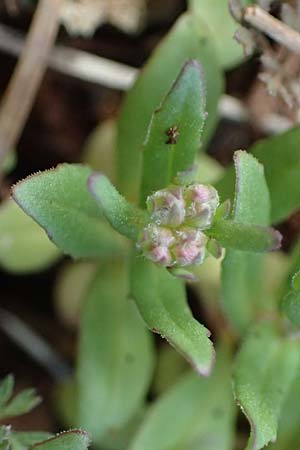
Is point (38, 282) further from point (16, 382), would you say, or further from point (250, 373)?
point (250, 373)

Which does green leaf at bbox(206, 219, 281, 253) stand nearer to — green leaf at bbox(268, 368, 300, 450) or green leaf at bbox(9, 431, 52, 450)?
green leaf at bbox(9, 431, 52, 450)

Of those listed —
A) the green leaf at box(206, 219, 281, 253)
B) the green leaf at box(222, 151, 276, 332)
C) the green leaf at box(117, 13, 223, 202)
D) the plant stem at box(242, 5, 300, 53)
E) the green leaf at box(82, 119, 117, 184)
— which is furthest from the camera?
the green leaf at box(82, 119, 117, 184)

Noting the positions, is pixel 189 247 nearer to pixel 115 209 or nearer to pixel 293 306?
pixel 115 209

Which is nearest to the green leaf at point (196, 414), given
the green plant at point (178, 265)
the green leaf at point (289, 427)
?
the green plant at point (178, 265)

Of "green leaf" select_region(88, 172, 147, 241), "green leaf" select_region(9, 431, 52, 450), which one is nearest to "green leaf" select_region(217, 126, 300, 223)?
"green leaf" select_region(88, 172, 147, 241)

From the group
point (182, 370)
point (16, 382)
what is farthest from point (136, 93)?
point (16, 382)

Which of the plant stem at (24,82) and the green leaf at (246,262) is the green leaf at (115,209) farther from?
the plant stem at (24,82)
